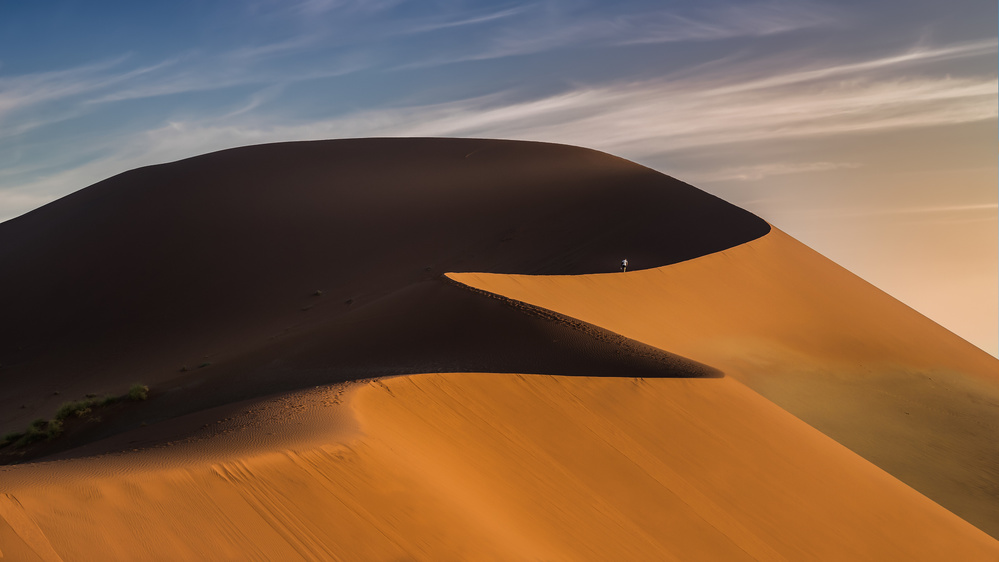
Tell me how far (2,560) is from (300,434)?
3333 mm

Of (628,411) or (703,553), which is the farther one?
(628,411)

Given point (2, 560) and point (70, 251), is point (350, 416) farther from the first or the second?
point (70, 251)

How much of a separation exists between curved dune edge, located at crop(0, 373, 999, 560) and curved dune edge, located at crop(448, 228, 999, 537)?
4.12 metres

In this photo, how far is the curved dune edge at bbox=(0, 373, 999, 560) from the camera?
19.8 ft

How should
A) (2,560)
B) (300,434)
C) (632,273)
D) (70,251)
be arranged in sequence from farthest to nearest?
(70,251) → (632,273) → (300,434) → (2,560)

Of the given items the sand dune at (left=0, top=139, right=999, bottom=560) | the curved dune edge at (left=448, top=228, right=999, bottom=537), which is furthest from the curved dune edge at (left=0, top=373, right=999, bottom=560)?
the curved dune edge at (left=448, top=228, right=999, bottom=537)

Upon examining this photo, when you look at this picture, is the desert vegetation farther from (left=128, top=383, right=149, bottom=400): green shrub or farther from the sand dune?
the sand dune

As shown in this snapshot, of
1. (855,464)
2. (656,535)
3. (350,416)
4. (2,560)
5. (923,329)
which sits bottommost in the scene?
(923,329)

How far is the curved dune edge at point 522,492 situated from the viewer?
19.8 ft

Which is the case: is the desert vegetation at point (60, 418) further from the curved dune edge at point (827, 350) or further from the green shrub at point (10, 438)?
the curved dune edge at point (827, 350)

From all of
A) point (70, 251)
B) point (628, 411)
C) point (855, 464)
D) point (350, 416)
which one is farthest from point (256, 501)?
point (70, 251)

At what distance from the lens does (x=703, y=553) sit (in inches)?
331

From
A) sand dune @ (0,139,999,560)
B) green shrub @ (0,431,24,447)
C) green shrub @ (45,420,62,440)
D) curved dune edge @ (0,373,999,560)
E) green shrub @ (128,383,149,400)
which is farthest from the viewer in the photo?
green shrub @ (128,383,149,400)

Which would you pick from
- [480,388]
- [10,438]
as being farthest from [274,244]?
[480,388]
